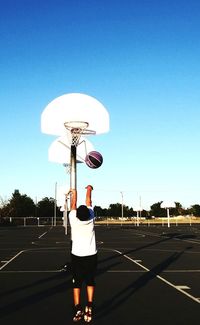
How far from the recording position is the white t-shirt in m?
7.34

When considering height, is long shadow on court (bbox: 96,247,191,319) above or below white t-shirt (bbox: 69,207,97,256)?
below

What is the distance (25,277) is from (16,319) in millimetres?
5181

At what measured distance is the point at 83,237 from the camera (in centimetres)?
738

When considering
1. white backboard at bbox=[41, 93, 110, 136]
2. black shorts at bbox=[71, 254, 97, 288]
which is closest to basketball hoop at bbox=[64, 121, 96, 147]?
white backboard at bbox=[41, 93, 110, 136]

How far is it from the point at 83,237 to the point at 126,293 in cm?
286

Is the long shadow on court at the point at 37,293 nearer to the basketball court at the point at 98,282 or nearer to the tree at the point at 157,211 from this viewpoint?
the basketball court at the point at 98,282

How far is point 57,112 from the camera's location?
15727 mm

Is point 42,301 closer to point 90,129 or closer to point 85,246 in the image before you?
point 85,246

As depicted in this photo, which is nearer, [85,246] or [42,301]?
[85,246]

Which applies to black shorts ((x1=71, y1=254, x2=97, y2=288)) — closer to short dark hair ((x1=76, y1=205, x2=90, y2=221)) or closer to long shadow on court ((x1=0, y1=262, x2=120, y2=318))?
short dark hair ((x1=76, y1=205, x2=90, y2=221))

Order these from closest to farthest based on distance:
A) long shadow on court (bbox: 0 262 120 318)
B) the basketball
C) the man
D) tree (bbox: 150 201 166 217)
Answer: the man → long shadow on court (bbox: 0 262 120 318) → the basketball → tree (bbox: 150 201 166 217)

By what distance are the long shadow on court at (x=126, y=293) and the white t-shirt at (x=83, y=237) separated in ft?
3.55

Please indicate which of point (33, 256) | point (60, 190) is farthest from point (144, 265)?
point (60, 190)

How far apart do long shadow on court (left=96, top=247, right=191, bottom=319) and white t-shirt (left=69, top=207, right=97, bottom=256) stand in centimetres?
108
